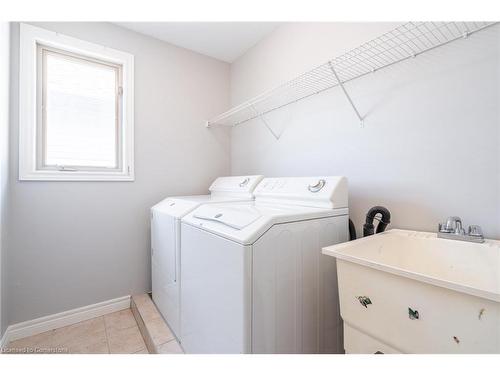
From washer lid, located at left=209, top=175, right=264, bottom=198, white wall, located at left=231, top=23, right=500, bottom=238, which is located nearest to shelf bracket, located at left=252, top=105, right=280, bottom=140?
white wall, located at left=231, top=23, right=500, bottom=238

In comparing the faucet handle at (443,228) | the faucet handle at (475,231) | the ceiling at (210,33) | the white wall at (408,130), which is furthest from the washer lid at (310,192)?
the ceiling at (210,33)

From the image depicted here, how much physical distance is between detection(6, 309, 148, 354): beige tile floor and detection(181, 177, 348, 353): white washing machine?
0.59 m

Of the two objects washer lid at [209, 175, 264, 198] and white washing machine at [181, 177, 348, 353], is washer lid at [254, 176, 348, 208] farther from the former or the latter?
washer lid at [209, 175, 264, 198]

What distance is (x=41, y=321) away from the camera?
1790 millimetres

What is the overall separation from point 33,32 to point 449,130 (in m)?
2.86

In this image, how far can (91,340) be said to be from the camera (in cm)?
170

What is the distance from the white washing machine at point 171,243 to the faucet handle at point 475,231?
50.2 inches

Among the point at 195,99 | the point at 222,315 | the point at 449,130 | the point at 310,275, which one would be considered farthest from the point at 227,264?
the point at 195,99

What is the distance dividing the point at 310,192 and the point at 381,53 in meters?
0.91

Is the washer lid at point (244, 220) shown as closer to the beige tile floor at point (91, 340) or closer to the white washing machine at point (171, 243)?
the white washing machine at point (171, 243)

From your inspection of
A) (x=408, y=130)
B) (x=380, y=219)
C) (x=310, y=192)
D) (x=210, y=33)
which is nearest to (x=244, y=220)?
(x=310, y=192)

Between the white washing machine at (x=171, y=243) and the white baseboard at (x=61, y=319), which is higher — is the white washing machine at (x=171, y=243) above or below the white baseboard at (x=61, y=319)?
above

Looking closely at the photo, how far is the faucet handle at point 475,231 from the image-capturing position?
38.1 inches

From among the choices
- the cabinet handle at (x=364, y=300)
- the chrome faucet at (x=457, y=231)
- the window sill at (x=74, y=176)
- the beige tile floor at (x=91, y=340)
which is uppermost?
the window sill at (x=74, y=176)
